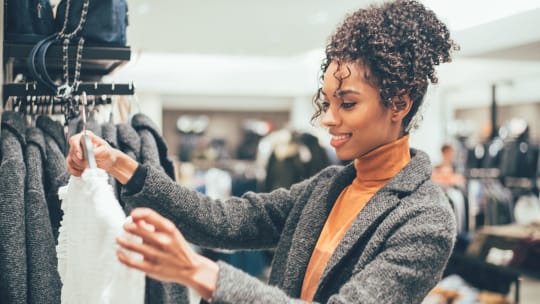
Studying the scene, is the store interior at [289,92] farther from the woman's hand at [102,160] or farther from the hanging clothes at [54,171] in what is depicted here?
the woman's hand at [102,160]

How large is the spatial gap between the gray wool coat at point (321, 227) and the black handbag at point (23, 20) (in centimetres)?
48

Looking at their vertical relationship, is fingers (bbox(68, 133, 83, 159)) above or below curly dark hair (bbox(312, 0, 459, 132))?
below

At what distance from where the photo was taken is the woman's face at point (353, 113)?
4.07 ft

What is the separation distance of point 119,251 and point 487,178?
6.25 m

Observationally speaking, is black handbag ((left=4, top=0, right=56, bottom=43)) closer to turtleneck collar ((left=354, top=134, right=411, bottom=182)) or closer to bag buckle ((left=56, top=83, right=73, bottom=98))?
bag buckle ((left=56, top=83, right=73, bottom=98))

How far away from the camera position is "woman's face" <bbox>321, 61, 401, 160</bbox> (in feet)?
4.07

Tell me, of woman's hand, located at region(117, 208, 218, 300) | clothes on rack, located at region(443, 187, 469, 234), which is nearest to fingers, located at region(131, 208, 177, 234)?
woman's hand, located at region(117, 208, 218, 300)

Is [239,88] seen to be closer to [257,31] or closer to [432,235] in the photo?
[257,31]

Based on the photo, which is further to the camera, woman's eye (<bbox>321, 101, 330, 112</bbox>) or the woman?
woman's eye (<bbox>321, 101, 330, 112</bbox>)

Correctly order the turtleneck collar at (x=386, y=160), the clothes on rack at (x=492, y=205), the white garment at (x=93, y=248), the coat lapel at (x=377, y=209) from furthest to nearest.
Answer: the clothes on rack at (x=492, y=205) < the turtleneck collar at (x=386, y=160) < the coat lapel at (x=377, y=209) < the white garment at (x=93, y=248)

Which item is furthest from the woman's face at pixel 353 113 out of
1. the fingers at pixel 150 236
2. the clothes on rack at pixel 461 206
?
the clothes on rack at pixel 461 206

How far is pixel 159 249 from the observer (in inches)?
33.2

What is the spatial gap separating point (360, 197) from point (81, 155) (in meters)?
0.63

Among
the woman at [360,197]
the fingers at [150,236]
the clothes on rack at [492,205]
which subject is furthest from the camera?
the clothes on rack at [492,205]
